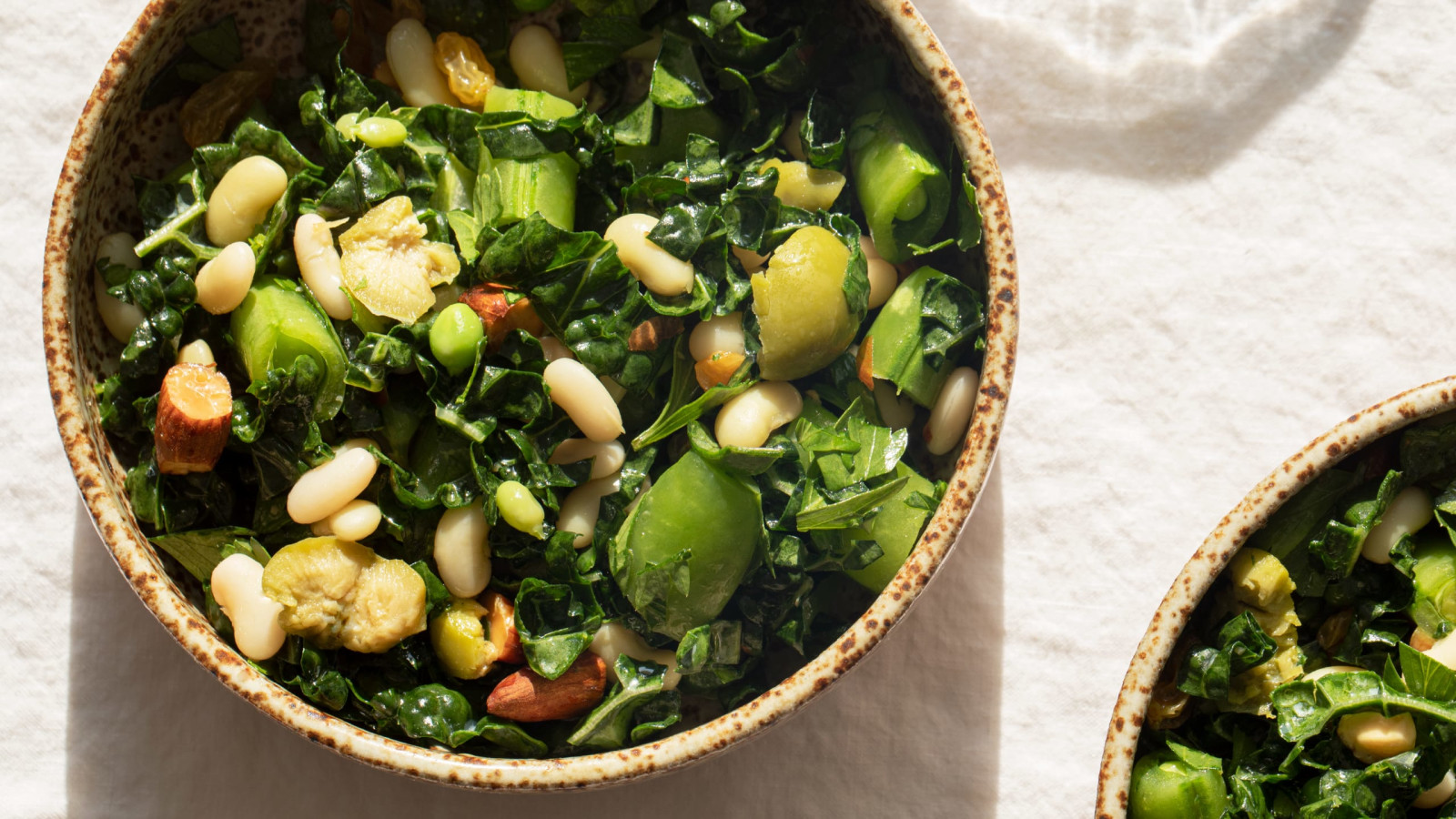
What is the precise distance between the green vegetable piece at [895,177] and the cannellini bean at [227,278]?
59 centimetres

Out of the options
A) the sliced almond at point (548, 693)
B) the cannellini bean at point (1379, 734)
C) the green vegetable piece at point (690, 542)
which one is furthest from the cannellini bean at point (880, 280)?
the cannellini bean at point (1379, 734)

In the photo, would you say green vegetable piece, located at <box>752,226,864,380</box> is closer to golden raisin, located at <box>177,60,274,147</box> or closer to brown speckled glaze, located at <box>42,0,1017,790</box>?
brown speckled glaze, located at <box>42,0,1017,790</box>

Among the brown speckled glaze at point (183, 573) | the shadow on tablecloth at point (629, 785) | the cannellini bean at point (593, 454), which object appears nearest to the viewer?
the brown speckled glaze at point (183, 573)

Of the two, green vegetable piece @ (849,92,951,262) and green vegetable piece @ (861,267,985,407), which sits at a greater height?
green vegetable piece @ (849,92,951,262)

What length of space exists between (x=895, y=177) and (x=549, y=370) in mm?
371

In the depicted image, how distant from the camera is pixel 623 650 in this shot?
113cm

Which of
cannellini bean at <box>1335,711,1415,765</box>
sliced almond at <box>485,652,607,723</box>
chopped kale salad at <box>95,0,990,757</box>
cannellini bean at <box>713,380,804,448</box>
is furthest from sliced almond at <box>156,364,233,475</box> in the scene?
cannellini bean at <box>1335,711,1415,765</box>

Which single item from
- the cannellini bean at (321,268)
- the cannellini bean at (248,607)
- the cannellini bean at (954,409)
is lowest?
the cannellini bean at (248,607)

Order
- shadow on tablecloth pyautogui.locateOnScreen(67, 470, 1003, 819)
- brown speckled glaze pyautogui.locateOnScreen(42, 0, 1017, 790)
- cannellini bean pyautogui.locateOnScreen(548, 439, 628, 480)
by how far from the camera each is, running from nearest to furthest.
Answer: brown speckled glaze pyautogui.locateOnScreen(42, 0, 1017, 790)
cannellini bean pyautogui.locateOnScreen(548, 439, 628, 480)
shadow on tablecloth pyautogui.locateOnScreen(67, 470, 1003, 819)

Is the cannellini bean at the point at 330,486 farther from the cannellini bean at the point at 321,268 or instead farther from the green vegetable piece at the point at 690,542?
the green vegetable piece at the point at 690,542

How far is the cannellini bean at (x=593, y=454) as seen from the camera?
1.13 metres

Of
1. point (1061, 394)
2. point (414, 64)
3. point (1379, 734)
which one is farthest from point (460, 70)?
point (1379, 734)

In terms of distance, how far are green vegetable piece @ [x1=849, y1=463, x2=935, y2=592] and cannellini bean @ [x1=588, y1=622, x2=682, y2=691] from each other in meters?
0.20

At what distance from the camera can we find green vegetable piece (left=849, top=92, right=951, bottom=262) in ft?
3.65
